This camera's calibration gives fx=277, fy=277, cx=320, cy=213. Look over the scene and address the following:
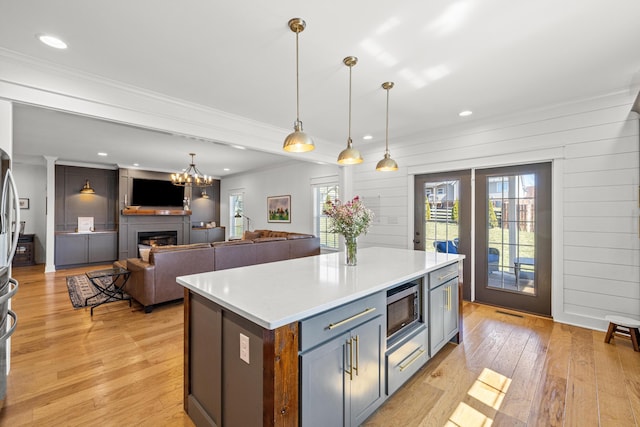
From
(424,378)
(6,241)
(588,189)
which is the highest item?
(588,189)

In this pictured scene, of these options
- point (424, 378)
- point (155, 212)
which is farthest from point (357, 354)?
point (155, 212)

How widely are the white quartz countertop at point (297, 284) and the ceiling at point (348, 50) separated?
1.85 meters

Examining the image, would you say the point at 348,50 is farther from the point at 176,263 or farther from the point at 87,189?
the point at 87,189

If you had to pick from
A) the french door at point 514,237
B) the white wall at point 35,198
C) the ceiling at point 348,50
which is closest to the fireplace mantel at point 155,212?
the white wall at point 35,198

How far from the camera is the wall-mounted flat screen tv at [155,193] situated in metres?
7.84

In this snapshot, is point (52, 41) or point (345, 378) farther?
point (52, 41)

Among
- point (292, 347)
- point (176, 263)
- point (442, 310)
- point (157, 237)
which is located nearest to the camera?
point (292, 347)

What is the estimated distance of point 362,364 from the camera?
1644 millimetres

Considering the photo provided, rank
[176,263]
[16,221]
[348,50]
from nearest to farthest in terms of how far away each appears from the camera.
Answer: [16,221] → [348,50] → [176,263]

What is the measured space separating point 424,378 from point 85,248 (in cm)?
835

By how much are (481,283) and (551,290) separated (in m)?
0.81

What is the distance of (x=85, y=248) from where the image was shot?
706cm

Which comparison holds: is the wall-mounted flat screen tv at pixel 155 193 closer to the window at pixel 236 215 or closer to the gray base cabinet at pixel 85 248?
the gray base cabinet at pixel 85 248

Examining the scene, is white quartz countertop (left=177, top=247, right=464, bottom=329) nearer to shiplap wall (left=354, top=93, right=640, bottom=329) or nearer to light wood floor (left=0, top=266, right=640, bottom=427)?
light wood floor (left=0, top=266, right=640, bottom=427)
